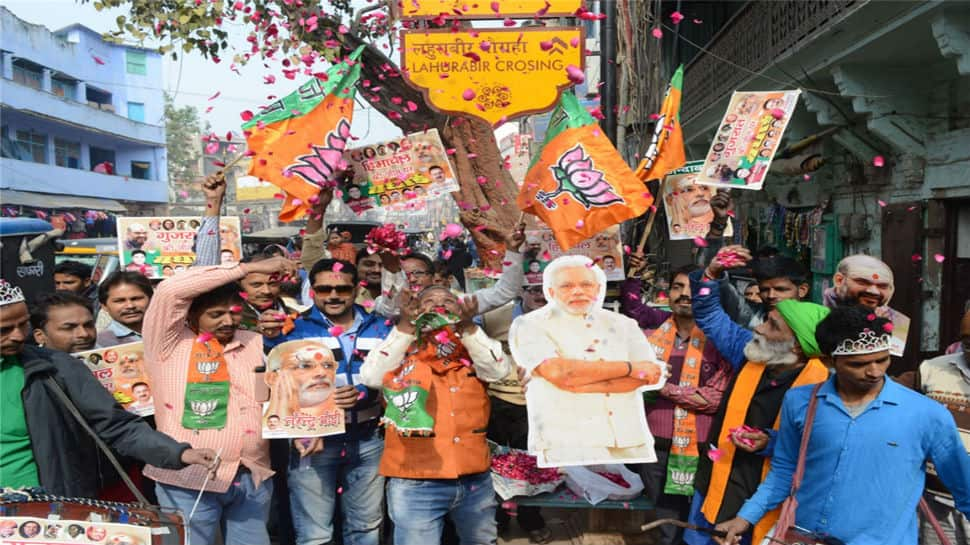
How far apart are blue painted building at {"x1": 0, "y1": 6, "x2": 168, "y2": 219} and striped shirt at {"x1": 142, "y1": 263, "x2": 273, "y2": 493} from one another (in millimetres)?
18560

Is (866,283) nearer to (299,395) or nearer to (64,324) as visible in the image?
(299,395)

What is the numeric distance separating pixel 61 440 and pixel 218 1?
4678mm

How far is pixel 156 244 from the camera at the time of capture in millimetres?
4375

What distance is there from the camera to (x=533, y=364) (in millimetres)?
3189

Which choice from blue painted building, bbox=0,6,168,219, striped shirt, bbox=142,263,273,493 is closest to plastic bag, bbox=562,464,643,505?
striped shirt, bbox=142,263,273,493

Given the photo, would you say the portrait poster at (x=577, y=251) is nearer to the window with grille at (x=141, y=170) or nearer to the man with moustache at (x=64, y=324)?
the man with moustache at (x=64, y=324)

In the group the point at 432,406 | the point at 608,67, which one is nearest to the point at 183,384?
the point at 432,406

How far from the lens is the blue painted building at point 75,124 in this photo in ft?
77.2

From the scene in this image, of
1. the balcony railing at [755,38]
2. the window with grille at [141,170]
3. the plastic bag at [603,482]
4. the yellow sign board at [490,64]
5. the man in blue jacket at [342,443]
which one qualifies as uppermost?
the window with grille at [141,170]

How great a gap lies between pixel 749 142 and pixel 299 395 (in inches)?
104

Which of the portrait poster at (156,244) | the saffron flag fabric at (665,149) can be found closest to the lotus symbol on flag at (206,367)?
the portrait poster at (156,244)

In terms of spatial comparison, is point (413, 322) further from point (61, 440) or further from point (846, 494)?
point (846, 494)

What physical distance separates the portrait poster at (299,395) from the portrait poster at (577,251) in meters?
1.28

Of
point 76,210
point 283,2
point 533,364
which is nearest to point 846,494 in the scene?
point 533,364
